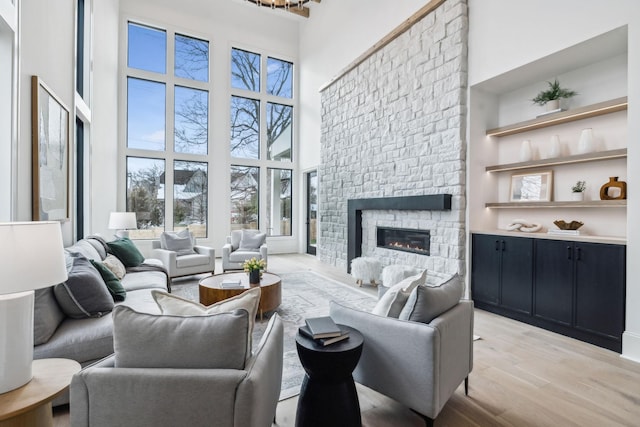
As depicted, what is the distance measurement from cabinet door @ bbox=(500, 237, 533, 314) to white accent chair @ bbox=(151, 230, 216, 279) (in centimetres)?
426

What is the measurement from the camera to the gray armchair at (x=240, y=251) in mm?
5754

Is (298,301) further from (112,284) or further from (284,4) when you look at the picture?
(284,4)

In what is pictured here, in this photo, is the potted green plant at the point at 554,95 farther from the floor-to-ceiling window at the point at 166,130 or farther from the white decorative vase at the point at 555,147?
the floor-to-ceiling window at the point at 166,130

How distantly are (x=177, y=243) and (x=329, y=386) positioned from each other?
461 centimetres

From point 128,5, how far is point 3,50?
613 centimetres

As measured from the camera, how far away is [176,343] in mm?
1261

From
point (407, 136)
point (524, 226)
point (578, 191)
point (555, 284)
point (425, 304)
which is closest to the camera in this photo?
point (425, 304)

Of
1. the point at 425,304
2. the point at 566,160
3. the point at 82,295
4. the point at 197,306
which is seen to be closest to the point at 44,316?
the point at 82,295

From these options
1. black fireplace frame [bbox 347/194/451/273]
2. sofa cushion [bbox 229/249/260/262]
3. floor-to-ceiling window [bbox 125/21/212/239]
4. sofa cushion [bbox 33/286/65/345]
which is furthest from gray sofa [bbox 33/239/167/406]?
floor-to-ceiling window [bbox 125/21/212/239]

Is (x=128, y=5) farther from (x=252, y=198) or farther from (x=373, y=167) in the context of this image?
(x=373, y=167)

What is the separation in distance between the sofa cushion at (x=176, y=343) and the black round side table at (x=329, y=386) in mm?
475

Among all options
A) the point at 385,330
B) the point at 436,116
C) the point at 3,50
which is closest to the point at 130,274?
the point at 3,50

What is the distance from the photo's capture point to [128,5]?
23.1ft

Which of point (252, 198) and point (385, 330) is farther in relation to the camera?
point (252, 198)
